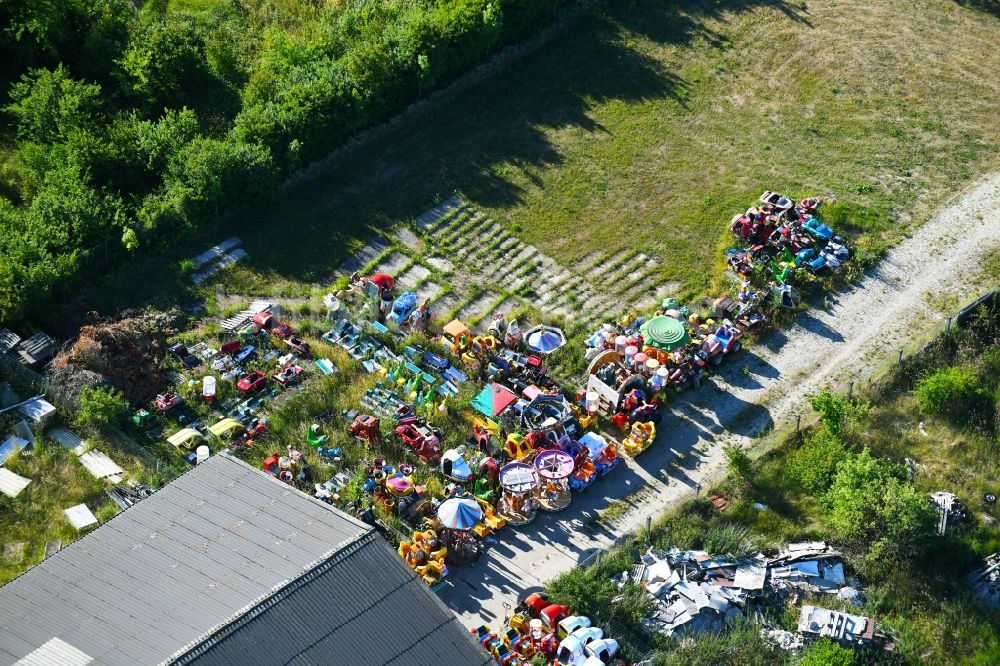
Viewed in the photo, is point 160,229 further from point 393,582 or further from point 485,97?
point 393,582

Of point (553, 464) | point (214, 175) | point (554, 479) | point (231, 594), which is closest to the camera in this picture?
point (231, 594)

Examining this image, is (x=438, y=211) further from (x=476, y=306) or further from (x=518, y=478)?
(x=518, y=478)

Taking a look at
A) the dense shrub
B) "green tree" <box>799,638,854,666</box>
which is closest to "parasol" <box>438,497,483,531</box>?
"green tree" <box>799,638,854,666</box>

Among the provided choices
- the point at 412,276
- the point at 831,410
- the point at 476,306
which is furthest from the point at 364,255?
the point at 831,410

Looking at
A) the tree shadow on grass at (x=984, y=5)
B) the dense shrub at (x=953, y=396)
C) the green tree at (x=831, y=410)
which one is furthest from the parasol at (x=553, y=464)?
the tree shadow on grass at (x=984, y=5)

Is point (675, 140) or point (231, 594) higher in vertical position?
point (231, 594)

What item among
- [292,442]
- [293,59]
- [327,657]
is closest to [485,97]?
[293,59]

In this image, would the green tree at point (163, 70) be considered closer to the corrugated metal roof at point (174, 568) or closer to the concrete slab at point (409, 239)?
the concrete slab at point (409, 239)

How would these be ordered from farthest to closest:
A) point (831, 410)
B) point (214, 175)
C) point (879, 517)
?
point (214, 175)
point (831, 410)
point (879, 517)
